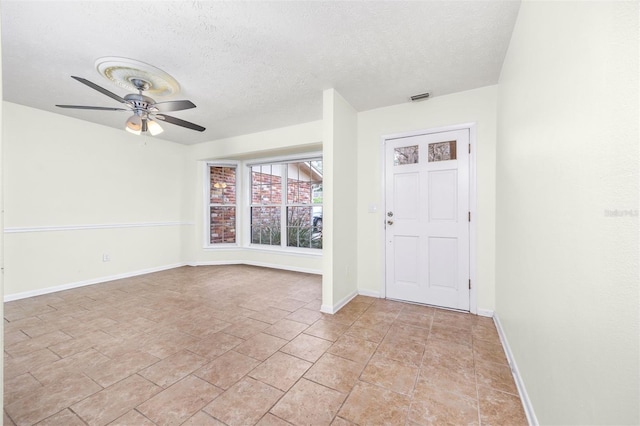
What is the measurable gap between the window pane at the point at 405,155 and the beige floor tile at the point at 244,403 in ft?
9.09

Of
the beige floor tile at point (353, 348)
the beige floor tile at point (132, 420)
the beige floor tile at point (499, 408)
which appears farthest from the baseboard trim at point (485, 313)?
the beige floor tile at point (132, 420)

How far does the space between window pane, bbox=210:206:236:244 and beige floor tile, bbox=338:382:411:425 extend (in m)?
4.50

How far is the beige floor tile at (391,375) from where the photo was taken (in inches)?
66.7

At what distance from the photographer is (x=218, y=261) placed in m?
5.38

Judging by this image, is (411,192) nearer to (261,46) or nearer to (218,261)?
(261,46)

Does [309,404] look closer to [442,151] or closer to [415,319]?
[415,319]

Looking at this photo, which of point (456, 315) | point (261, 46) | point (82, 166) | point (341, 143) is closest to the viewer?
point (261, 46)

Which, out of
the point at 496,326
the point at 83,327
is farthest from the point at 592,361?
the point at 83,327

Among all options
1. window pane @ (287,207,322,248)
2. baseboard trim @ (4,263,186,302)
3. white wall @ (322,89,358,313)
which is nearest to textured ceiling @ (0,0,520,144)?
white wall @ (322,89,358,313)

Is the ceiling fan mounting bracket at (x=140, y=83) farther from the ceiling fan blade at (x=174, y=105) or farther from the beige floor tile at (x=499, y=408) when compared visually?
the beige floor tile at (x=499, y=408)

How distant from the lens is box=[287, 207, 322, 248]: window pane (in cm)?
479

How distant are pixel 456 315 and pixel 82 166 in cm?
570

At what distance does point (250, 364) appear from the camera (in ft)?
6.34

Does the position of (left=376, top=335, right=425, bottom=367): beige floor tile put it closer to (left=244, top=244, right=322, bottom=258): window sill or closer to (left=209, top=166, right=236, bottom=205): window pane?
(left=244, top=244, right=322, bottom=258): window sill
